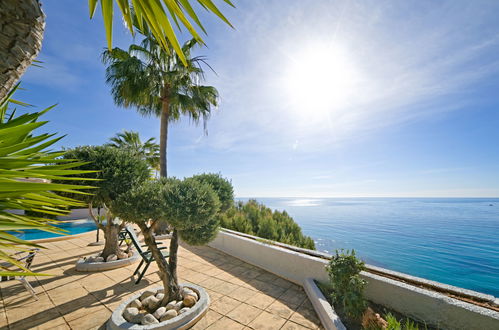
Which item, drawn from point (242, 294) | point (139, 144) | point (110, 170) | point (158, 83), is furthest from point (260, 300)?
point (139, 144)

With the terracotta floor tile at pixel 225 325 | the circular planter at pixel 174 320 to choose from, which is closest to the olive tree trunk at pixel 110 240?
the circular planter at pixel 174 320

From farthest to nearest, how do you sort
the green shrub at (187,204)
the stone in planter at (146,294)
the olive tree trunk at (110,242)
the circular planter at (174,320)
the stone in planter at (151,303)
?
the olive tree trunk at (110,242)
the stone in planter at (146,294)
the stone in planter at (151,303)
the green shrub at (187,204)
the circular planter at (174,320)

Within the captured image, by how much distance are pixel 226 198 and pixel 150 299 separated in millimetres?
2291

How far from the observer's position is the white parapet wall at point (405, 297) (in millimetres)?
2350

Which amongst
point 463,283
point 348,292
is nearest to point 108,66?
point 348,292

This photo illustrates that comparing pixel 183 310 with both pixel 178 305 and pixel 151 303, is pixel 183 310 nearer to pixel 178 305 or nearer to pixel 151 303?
pixel 178 305

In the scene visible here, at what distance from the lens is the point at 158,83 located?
752cm

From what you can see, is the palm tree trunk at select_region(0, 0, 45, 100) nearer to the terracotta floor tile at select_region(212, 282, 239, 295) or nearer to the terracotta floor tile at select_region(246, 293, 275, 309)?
the terracotta floor tile at select_region(246, 293, 275, 309)

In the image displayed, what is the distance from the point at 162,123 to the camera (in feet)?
25.9

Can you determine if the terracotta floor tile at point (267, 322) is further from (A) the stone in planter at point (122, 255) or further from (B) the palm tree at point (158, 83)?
(B) the palm tree at point (158, 83)

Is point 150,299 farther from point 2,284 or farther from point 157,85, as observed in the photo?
point 157,85

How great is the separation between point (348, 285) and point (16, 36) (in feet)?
13.3

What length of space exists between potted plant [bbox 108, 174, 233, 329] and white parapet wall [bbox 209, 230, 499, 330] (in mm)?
2013

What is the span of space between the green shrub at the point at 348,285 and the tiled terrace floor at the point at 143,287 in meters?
0.50
